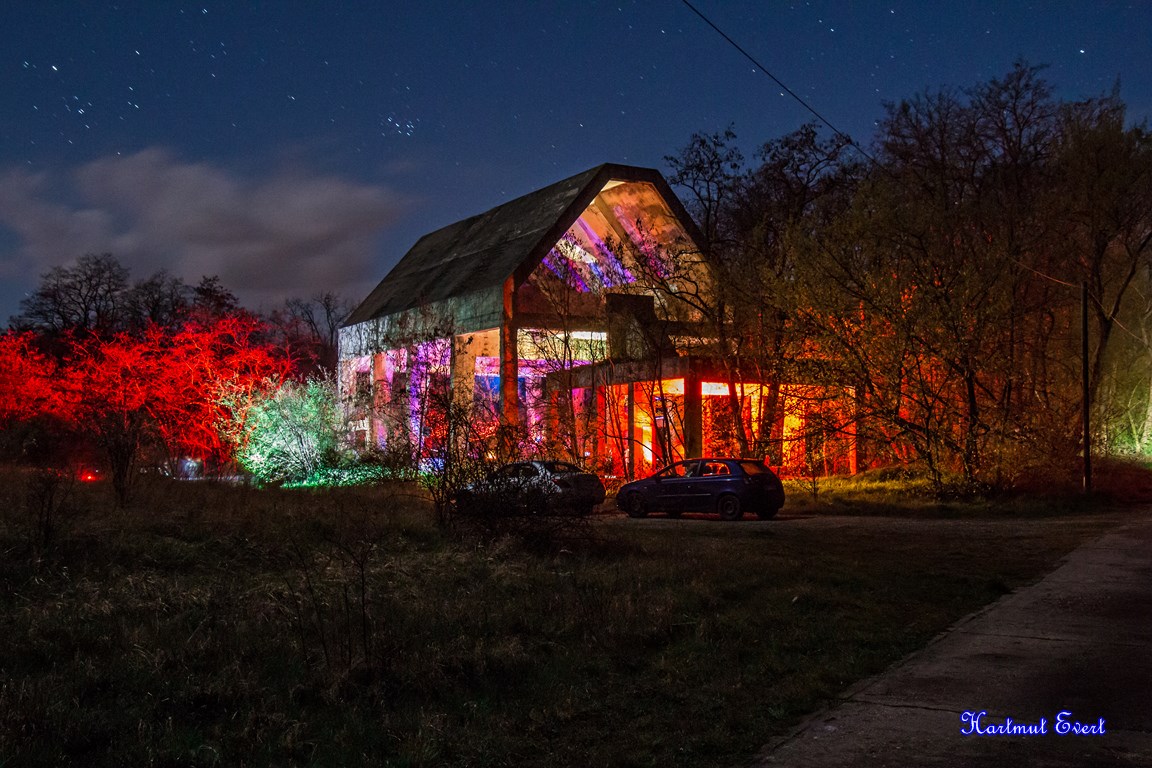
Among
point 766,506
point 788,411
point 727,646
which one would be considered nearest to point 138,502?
point 727,646

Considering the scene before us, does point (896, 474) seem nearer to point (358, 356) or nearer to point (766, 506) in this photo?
point (766, 506)

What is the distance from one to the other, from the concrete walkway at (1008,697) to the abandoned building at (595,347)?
17.7 meters

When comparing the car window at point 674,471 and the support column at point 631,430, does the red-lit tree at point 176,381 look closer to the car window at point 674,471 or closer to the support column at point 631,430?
the support column at point 631,430

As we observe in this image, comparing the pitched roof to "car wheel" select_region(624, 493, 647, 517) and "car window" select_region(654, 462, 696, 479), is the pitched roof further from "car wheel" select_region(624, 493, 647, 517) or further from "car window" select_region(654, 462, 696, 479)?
"car window" select_region(654, 462, 696, 479)

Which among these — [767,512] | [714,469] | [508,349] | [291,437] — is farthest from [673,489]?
[291,437]

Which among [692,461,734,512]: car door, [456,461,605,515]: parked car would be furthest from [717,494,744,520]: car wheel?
[456,461,605,515]: parked car

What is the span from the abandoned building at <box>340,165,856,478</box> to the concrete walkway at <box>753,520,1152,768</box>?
1771 centimetres

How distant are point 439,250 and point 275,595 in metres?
34.9

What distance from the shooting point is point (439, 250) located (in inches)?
1661

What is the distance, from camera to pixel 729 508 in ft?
74.1

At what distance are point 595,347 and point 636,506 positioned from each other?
883cm

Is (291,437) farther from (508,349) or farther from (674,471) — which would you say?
(674,471)

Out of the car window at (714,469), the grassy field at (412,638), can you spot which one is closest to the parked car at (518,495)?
the grassy field at (412,638)

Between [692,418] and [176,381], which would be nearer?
[692,418]
